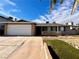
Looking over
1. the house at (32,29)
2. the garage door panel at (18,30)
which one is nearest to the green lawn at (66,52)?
the garage door panel at (18,30)

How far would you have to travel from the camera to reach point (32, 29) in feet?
165

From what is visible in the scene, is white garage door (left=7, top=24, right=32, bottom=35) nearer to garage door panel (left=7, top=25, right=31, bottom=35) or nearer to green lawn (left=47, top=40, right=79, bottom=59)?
garage door panel (left=7, top=25, right=31, bottom=35)

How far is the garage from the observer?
49375 millimetres

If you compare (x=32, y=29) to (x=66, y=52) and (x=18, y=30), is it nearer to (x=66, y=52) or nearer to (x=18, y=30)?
(x=18, y=30)

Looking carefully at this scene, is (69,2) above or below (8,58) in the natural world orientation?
above

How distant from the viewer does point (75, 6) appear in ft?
13.6

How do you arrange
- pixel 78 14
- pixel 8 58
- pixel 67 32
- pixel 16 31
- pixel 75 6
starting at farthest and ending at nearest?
pixel 67 32
pixel 16 31
pixel 8 58
pixel 78 14
pixel 75 6

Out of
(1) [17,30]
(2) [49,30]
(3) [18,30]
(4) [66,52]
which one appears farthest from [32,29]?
(4) [66,52]

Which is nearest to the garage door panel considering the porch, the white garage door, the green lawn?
the white garage door

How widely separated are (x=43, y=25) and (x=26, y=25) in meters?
5.81

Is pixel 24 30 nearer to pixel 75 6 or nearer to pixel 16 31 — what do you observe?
pixel 16 31

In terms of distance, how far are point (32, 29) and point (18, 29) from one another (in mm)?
3508

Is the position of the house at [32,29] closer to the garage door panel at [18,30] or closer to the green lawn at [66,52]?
the garage door panel at [18,30]

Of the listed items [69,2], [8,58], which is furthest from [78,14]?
[8,58]
